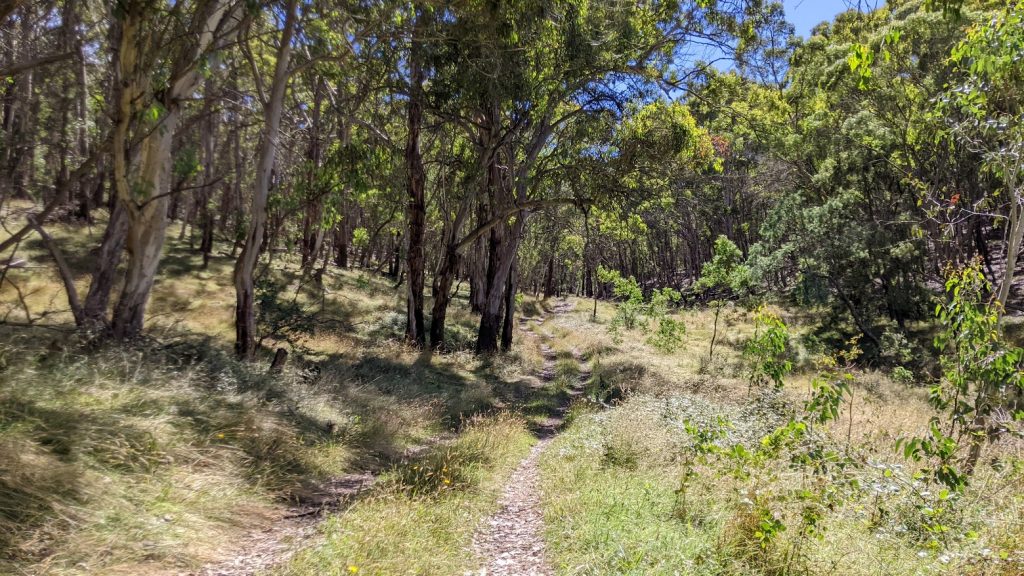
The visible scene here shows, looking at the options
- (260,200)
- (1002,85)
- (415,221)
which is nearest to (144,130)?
(260,200)

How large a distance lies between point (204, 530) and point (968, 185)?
3287cm

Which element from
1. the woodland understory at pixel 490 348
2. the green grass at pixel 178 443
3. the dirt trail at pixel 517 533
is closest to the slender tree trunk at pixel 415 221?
the woodland understory at pixel 490 348

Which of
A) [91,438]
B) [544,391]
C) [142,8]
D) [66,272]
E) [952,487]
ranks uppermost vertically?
[142,8]

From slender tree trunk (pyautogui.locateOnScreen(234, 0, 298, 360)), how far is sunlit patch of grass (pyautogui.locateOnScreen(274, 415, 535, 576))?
14.7 feet

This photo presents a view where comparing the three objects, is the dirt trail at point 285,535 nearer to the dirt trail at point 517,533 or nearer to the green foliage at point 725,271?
the dirt trail at point 517,533

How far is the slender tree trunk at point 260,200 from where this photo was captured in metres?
8.55

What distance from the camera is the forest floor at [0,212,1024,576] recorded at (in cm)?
373

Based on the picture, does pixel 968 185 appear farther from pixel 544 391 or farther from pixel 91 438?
pixel 91 438

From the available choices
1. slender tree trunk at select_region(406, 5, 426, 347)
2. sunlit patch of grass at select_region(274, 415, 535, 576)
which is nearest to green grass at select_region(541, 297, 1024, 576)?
sunlit patch of grass at select_region(274, 415, 535, 576)

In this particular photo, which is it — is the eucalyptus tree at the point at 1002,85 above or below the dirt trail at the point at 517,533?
above

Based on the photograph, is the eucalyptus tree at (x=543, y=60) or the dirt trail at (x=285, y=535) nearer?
the dirt trail at (x=285, y=535)

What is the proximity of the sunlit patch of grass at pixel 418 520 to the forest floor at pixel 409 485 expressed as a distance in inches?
0.9

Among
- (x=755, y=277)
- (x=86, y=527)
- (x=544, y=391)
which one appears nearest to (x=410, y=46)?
(x=544, y=391)

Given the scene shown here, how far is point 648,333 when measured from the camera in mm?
28078
